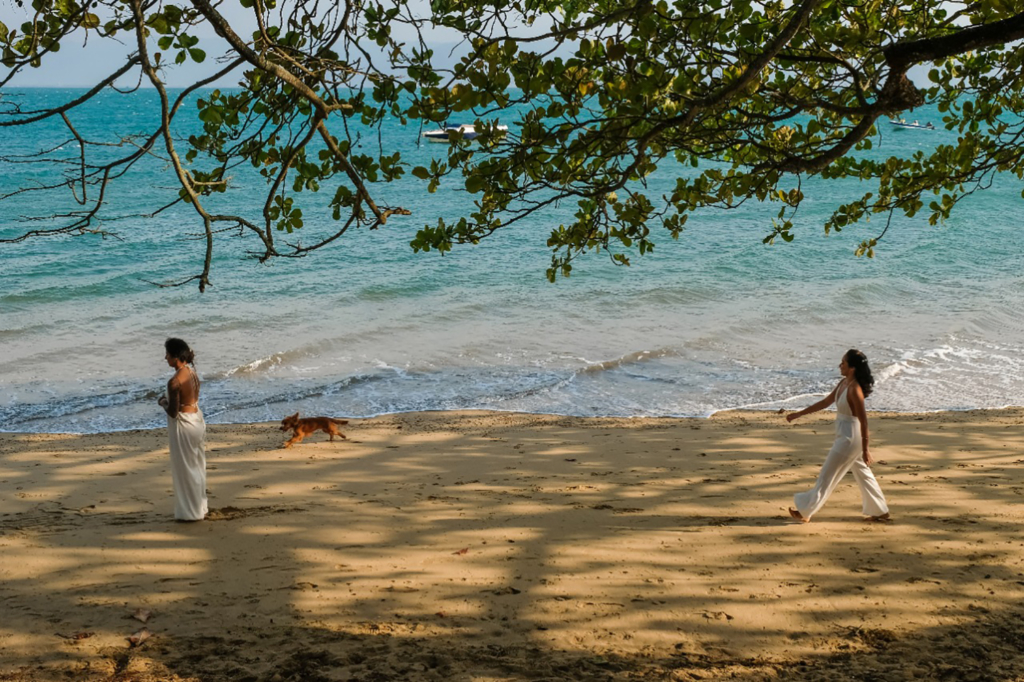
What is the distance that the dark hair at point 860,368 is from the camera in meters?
7.96

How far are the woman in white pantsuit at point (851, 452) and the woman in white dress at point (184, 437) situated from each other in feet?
16.4

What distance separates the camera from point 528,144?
5.43m

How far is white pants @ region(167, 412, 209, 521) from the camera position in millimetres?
8180

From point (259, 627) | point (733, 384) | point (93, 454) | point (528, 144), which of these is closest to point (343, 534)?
point (259, 627)

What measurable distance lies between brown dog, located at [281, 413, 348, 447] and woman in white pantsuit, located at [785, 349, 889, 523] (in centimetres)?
560

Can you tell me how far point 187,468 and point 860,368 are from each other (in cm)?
558

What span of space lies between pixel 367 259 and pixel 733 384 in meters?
13.3

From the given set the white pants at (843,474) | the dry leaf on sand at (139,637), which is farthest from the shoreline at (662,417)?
the dry leaf on sand at (139,637)

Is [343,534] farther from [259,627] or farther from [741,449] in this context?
[741,449]

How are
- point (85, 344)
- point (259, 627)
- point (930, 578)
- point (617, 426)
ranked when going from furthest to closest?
point (85, 344), point (617, 426), point (930, 578), point (259, 627)

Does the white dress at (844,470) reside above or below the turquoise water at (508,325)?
above

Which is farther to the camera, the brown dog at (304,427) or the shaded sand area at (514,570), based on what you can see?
the brown dog at (304,427)

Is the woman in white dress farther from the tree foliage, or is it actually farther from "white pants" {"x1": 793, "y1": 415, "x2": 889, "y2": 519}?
"white pants" {"x1": 793, "y1": 415, "x2": 889, "y2": 519}

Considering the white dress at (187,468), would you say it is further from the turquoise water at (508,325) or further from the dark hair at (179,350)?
the turquoise water at (508,325)
